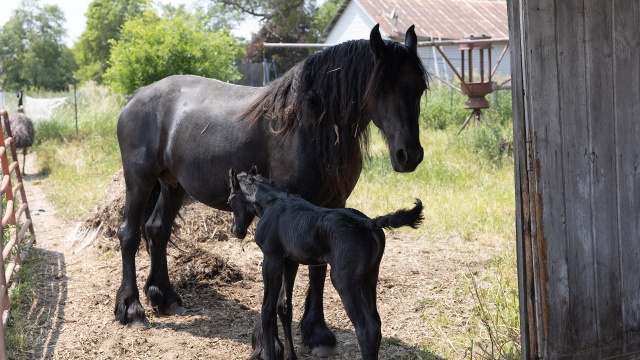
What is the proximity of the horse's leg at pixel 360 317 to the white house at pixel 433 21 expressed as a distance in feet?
94.0

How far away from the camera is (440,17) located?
34.6 m

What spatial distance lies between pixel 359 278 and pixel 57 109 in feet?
56.2

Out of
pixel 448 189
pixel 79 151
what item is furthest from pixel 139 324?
pixel 79 151

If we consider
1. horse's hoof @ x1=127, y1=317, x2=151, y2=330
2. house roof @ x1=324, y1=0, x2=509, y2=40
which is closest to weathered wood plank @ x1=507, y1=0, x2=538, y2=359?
horse's hoof @ x1=127, y1=317, x2=151, y2=330

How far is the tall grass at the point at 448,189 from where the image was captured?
15.8 ft

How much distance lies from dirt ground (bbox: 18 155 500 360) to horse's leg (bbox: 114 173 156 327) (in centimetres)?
13

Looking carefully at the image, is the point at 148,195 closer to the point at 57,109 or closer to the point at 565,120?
the point at 565,120

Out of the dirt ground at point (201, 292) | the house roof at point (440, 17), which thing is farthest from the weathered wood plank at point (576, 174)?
the house roof at point (440, 17)

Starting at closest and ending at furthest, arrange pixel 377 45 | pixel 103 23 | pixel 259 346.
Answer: pixel 377 45
pixel 259 346
pixel 103 23

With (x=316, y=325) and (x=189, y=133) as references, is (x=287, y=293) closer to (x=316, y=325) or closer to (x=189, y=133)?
(x=316, y=325)

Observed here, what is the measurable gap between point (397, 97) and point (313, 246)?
3.17ft

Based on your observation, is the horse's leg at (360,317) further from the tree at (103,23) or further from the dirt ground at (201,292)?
the tree at (103,23)

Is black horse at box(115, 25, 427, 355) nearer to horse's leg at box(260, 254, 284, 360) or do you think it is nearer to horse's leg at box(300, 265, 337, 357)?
horse's leg at box(300, 265, 337, 357)

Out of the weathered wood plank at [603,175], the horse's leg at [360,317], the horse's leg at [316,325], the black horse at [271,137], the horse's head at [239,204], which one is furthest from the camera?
the horse's leg at [316,325]
